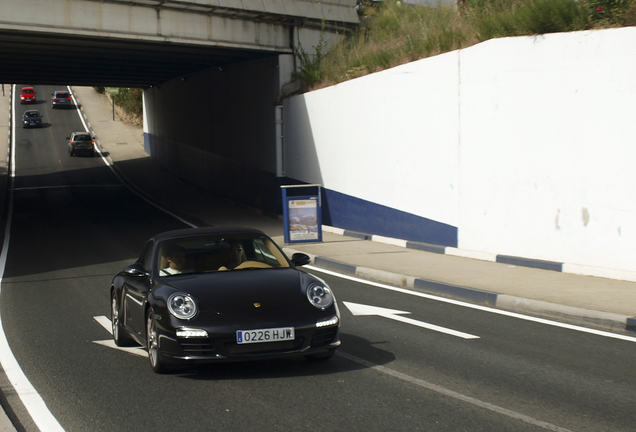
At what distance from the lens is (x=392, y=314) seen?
9.25 m

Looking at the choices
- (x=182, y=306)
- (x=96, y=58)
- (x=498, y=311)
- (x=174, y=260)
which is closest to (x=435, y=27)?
(x=498, y=311)

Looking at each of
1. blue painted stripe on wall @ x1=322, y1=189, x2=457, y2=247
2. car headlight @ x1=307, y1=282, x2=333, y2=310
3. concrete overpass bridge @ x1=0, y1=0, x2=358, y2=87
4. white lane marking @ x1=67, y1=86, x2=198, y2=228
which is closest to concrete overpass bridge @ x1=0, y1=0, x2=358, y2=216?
concrete overpass bridge @ x1=0, y1=0, x2=358, y2=87

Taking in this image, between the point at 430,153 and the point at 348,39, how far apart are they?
32.4 feet

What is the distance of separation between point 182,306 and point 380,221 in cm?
1165

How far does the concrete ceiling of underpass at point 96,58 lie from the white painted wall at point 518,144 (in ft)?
26.8

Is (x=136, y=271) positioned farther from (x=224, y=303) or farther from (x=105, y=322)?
(x=105, y=322)

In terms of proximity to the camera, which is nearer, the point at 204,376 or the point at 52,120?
the point at 204,376

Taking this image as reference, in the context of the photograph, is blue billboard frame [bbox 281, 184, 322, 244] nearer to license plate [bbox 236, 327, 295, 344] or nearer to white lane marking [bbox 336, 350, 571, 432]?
white lane marking [bbox 336, 350, 571, 432]

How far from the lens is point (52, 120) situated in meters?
69.7

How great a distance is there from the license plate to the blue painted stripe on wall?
9.11 m

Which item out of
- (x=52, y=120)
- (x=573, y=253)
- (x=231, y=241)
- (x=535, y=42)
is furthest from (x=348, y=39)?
(x=52, y=120)

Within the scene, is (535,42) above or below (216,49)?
below

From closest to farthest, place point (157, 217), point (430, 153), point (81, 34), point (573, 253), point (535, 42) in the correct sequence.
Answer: point (573, 253)
point (535, 42)
point (430, 153)
point (81, 34)
point (157, 217)

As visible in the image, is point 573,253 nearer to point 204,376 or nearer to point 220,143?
point 204,376
